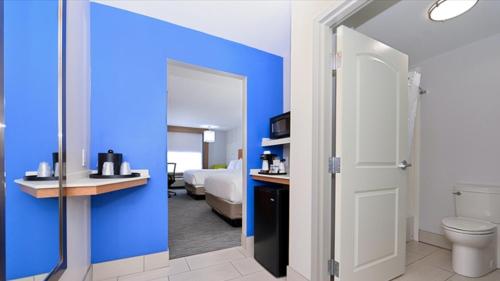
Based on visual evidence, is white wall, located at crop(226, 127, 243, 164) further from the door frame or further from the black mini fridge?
the door frame

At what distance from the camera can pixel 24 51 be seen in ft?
2.74

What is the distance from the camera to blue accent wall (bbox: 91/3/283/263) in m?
1.79

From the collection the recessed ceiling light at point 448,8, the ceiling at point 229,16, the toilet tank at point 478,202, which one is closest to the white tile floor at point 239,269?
the toilet tank at point 478,202

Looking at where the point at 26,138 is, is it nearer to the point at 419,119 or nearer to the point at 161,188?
the point at 161,188

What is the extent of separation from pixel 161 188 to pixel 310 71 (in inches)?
68.7

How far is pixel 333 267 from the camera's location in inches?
55.1

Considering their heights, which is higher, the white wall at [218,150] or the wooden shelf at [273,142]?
the wooden shelf at [273,142]

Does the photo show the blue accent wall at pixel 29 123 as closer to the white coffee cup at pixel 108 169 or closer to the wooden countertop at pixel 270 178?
the white coffee cup at pixel 108 169

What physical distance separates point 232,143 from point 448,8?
→ 26.8 feet

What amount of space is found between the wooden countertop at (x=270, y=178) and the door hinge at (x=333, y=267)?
667 millimetres

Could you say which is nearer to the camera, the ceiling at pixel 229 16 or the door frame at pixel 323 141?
the door frame at pixel 323 141

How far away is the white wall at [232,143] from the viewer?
8.91 m

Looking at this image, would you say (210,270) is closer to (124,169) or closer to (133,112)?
(124,169)

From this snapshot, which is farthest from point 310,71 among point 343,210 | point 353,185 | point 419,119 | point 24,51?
point 419,119
